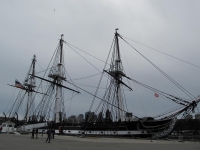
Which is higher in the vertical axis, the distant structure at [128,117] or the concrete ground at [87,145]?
the distant structure at [128,117]

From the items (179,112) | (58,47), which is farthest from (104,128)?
(58,47)

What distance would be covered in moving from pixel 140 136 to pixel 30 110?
1733 inches

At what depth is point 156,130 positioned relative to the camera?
103 feet

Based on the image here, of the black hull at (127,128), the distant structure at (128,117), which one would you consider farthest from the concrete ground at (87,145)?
the distant structure at (128,117)

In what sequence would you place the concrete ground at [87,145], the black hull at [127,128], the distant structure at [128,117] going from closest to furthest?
the concrete ground at [87,145] → the black hull at [127,128] → the distant structure at [128,117]

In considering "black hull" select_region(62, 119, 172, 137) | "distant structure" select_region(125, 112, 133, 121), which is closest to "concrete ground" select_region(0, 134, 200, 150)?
"black hull" select_region(62, 119, 172, 137)

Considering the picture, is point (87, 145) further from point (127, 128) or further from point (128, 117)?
point (128, 117)

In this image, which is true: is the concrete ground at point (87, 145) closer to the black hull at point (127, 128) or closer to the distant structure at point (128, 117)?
the black hull at point (127, 128)

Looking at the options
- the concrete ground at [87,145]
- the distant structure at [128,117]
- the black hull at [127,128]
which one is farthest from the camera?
the distant structure at [128,117]

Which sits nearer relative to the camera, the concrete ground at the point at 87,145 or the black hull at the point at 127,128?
the concrete ground at the point at 87,145

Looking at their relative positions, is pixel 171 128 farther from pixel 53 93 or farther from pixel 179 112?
pixel 53 93

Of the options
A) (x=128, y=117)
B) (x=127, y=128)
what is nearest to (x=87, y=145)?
(x=127, y=128)

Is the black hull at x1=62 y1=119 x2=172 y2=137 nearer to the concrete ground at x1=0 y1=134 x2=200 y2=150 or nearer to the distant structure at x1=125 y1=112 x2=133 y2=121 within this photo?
the distant structure at x1=125 y1=112 x2=133 y2=121

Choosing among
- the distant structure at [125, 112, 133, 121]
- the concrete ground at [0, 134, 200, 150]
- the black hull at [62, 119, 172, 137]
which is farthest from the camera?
the distant structure at [125, 112, 133, 121]
